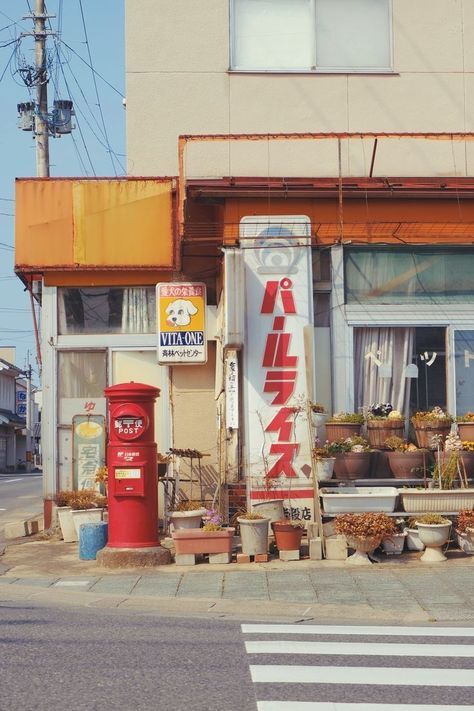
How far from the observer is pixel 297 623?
9.91m

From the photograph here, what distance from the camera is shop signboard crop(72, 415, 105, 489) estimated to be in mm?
17938

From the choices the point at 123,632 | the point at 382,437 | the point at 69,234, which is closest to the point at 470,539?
the point at 382,437

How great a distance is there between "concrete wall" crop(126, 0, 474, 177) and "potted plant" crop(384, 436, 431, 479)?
4791mm

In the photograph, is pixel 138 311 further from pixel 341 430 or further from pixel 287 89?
pixel 341 430

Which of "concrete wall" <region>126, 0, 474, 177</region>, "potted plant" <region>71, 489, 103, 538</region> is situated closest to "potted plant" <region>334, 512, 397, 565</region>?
"potted plant" <region>71, 489, 103, 538</region>

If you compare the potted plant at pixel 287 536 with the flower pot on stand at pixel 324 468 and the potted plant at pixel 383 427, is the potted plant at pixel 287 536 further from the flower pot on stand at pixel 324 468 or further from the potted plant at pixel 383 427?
the potted plant at pixel 383 427

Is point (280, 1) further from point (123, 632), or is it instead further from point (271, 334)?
point (123, 632)

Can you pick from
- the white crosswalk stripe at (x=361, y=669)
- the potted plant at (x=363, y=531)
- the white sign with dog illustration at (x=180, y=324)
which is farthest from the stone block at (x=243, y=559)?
the white sign with dog illustration at (x=180, y=324)

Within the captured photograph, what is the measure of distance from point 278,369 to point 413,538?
9.79ft

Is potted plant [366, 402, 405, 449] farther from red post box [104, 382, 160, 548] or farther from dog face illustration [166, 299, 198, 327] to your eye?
dog face illustration [166, 299, 198, 327]

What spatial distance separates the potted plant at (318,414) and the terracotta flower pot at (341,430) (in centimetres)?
23

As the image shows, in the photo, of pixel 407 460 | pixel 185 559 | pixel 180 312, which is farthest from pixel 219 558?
pixel 180 312

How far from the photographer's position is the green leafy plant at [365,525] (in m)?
12.8

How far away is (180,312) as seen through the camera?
57.4 ft
